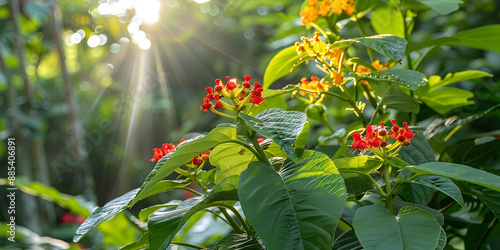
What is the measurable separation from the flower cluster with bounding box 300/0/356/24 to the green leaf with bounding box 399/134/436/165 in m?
0.23

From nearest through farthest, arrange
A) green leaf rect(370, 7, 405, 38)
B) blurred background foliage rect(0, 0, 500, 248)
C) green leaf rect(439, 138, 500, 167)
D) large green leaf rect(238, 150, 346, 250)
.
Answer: large green leaf rect(238, 150, 346, 250), green leaf rect(439, 138, 500, 167), green leaf rect(370, 7, 405, 38), blurred background foliage rect(0, 0, 500, 248)

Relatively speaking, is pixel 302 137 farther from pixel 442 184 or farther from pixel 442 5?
pixel 442 5

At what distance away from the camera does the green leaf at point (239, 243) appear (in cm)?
46

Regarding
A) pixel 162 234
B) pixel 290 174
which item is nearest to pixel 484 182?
pixel 290 174

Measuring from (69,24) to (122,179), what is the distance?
1.22 m

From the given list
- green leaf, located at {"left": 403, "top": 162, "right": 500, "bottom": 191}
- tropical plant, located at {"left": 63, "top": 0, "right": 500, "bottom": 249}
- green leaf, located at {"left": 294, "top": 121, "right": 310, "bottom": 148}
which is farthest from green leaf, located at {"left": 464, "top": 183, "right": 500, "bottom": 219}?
green leaf, located at {"left": 294, "top": 121, "right": 310, "bottom": 148}

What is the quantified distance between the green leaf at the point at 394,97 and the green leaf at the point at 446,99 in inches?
5.1

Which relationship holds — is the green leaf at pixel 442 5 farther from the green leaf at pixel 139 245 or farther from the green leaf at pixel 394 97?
the green leaf at pixel 139 245

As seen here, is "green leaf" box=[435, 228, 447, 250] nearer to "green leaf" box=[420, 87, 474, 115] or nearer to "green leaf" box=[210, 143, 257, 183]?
"green leaf" box=[210, 143, 257, 183]

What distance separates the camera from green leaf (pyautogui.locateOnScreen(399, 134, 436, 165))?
0.59 m

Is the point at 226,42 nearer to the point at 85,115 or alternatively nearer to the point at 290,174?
the point at 85,115

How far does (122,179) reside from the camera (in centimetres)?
319

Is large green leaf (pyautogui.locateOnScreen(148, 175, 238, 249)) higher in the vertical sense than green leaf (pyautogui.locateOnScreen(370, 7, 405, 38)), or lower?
lower

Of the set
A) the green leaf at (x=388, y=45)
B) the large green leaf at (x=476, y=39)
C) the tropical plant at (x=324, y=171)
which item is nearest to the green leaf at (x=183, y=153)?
the tropical plant at (x=324, y=171)
